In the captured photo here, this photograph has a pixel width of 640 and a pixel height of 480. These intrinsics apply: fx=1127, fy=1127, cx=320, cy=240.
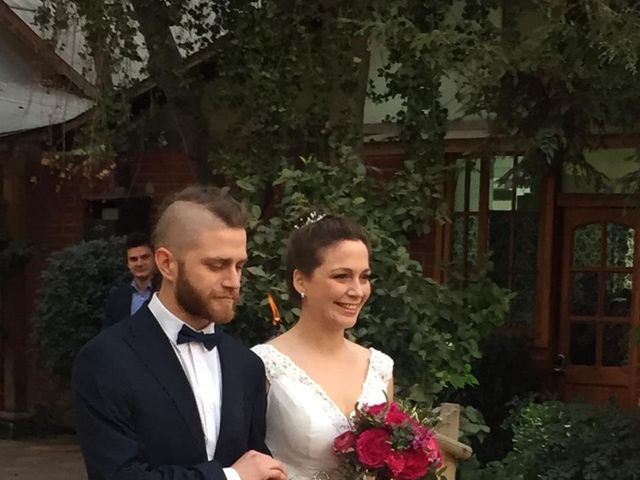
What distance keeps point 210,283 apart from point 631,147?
6.43 metres

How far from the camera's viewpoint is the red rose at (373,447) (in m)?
3.04

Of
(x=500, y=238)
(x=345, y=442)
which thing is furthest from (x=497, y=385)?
(x=345, y=442)

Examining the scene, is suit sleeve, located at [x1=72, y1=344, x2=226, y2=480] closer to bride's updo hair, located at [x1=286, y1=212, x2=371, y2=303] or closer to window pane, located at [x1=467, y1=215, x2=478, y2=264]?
bride's updo hair, located at [x1=286, y1=212, x2=371, y2=303]

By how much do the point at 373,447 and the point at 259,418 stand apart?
37 cm

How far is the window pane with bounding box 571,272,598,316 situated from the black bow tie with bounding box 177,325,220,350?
685cm

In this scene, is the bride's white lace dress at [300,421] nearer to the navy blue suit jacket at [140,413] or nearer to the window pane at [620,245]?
the navy blue suit jacket at [140,413]

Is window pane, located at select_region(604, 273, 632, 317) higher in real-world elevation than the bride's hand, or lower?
higher

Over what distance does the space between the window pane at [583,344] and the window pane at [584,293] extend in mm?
114

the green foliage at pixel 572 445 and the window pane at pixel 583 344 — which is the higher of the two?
A: the window pane at pixel 583 344

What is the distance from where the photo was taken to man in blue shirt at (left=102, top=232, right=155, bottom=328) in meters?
6.95

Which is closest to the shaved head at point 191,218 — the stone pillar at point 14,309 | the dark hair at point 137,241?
the dark hair at point 137,241

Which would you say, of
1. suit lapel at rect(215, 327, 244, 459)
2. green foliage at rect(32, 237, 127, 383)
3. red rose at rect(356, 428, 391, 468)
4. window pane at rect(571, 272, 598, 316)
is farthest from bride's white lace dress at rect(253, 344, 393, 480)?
green foliage at rect(32, 237, 127, 383)

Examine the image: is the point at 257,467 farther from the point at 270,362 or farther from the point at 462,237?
the point at 462,237

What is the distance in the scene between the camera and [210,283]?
8.34 feet
